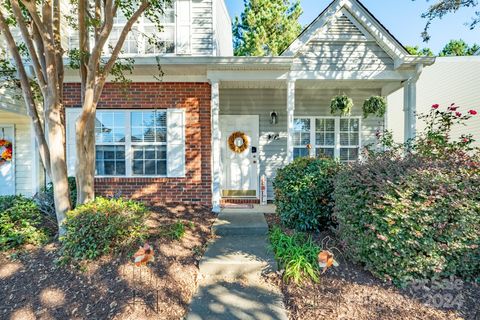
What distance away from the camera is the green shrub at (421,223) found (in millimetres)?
2426

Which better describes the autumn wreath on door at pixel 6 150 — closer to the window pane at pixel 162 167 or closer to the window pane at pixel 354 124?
the window pane at pixel 162 167

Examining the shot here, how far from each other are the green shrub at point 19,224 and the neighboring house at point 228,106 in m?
1.37

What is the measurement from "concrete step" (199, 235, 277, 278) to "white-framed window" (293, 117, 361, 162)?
3684 mm

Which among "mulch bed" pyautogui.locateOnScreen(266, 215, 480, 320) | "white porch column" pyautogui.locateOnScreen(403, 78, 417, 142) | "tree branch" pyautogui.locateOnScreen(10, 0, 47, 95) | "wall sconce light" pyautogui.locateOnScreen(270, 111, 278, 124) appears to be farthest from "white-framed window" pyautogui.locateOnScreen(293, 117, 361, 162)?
"tree branch" pyautogui.locateOnScreen(10, 0, 47, 95)

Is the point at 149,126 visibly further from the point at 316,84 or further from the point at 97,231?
the point at 316,84

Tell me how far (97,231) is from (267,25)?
53.3 feet

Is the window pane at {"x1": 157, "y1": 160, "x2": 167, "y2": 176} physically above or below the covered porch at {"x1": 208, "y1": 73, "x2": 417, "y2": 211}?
below

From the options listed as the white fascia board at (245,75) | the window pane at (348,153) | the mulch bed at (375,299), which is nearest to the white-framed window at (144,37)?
the white fascia board at (245,75)

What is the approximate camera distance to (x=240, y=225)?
4.13m

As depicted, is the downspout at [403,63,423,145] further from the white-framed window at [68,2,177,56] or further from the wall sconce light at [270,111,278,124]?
the white-framed window at [68,2,177,56]

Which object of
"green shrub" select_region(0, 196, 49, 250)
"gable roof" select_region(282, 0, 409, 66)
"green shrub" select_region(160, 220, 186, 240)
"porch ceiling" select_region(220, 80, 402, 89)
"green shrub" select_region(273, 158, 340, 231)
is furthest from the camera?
"porch ceiling" select_region(220, 80, 402, 89)

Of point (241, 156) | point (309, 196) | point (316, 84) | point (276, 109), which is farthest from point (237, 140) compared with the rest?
point (309, 196)

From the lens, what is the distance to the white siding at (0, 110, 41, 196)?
241 inches

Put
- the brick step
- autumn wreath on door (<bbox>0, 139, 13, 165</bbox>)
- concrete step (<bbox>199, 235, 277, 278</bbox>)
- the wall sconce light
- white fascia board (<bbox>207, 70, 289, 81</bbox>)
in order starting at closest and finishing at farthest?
concrete step (<bbox>199, 235, 277, 278</bbox>)
white fascia board (<bbox>207, 70, 289, 81</bbox>)
autumn wreath on door (<bbox>0, 139, 13, 165</bbox>)
the brick step
the wall sconce light
